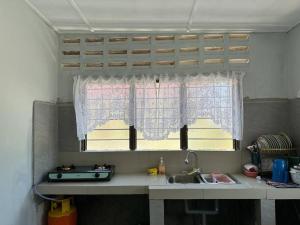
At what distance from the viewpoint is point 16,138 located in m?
2.26

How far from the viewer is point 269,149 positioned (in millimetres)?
2916

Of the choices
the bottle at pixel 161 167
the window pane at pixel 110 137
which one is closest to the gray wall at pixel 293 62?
the bottle at pixel 161 167

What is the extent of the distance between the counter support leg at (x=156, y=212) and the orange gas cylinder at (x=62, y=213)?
2.82 feet

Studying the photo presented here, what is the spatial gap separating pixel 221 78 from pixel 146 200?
61.4 inches

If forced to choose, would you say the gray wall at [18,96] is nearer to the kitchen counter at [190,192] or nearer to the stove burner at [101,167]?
the kitchen counter at [190,192]

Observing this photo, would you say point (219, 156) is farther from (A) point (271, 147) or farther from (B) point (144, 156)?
(B) point (144, 156)

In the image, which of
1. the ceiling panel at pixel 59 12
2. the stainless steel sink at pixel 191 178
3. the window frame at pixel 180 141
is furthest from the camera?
the window frame at pixel 180 141

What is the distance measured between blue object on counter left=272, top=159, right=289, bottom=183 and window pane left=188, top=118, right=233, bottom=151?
591 millimetres

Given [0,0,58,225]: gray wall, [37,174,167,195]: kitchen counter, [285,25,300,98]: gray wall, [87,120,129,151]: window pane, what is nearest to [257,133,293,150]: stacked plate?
[285,25,300,98]: gray wall

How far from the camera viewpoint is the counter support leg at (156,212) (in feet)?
8.22

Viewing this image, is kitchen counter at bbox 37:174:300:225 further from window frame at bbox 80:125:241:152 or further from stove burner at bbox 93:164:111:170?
window frame at bbox 80:125:241:152

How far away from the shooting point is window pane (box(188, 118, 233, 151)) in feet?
10.4

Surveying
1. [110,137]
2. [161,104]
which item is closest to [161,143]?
Answer: [161,104]

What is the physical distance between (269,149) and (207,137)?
0.65 meters
